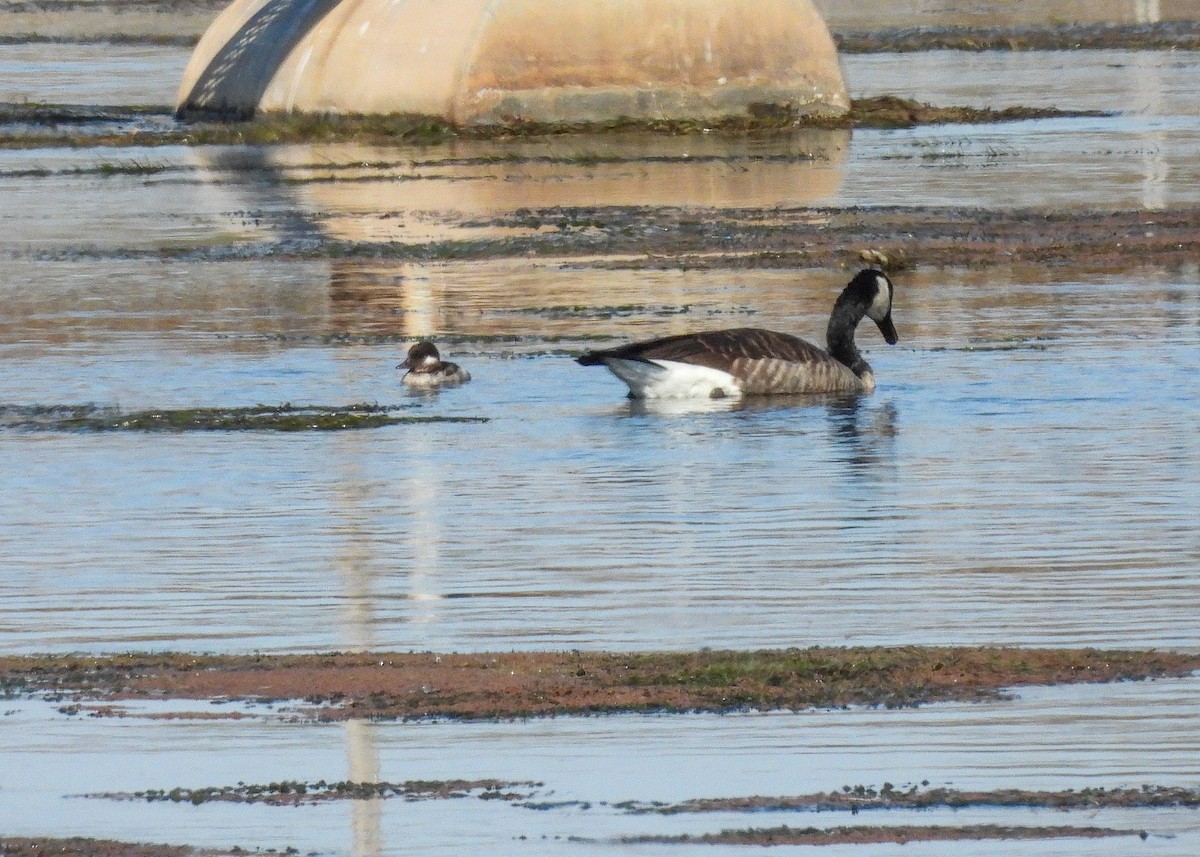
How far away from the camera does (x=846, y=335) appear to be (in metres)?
16.6

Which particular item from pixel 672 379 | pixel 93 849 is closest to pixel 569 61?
pixel 672 379

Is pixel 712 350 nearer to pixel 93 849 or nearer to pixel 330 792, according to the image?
pixel 330 792

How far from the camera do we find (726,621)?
986 cm

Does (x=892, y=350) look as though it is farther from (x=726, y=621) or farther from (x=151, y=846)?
(x=151, y=846)

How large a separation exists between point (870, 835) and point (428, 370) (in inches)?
360

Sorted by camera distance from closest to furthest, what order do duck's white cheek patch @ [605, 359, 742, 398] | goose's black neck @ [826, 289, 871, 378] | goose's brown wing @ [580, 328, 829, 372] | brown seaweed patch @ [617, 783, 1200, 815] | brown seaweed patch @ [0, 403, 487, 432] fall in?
brown seaweed patch @ [617, 783, 1200, 815], brown seaweed patch @ [0, 403, 487, 432], goose's brown wing @ [580, 328, 829, 372], duck's white cheek patch @ [605, 359, 742, 398], goose's black neck @ [826, 289, 871, 378]

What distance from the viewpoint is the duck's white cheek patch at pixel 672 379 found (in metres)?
15.8

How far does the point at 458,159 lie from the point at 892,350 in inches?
618

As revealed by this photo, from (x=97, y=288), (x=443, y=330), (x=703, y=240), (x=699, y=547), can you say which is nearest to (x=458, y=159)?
(x=703, y=240)

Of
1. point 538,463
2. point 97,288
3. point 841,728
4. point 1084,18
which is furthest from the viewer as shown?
point 1084,18

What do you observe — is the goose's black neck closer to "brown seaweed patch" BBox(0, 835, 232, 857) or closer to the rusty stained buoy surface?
"brown seaweed patch" BBox(0, 835, 232, 857)

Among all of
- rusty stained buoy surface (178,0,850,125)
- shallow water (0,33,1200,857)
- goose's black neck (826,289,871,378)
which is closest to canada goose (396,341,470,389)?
shallow water (0,33,1200,857)

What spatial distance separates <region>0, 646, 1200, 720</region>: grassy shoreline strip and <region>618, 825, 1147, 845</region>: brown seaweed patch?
1.32 meters

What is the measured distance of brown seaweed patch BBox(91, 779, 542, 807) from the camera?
759cm
